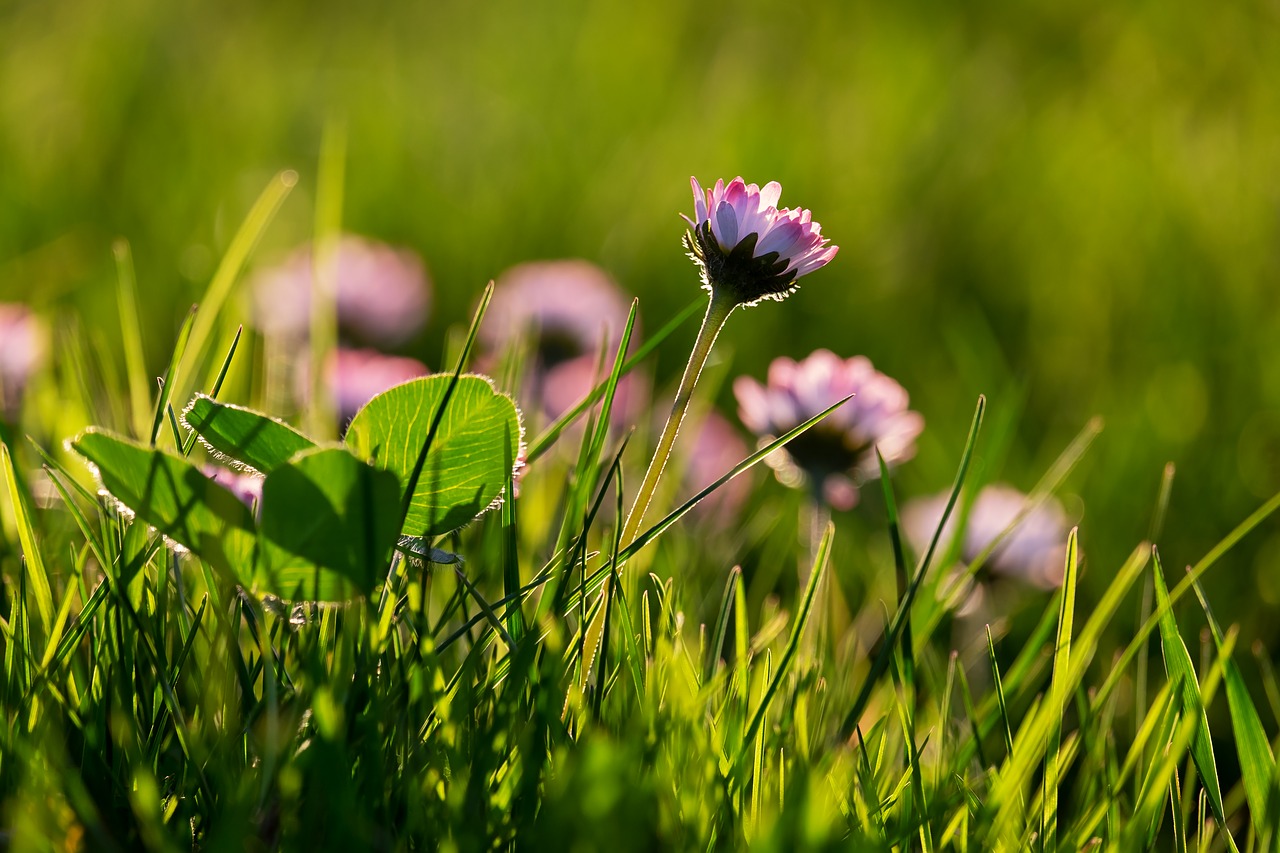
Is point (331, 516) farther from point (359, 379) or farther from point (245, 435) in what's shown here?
point (359, 379)

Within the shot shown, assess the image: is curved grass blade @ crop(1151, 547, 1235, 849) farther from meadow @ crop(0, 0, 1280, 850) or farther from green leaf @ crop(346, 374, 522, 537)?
green leaf @ crop(346, 374, 522, 537)

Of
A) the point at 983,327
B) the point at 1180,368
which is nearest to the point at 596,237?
the point at 983,327

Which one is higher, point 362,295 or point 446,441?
point 362,295

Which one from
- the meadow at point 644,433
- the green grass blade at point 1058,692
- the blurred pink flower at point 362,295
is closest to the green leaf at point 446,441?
the meadow at point 644,433

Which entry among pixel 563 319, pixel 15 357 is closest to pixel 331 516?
pixel 15 357

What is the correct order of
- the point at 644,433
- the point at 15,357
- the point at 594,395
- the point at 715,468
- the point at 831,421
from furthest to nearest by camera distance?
the point at 715,468, the point at 644,433, the point at 15,357, the point at 831,421, the point at 594,395

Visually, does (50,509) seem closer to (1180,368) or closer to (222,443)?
(222,443)

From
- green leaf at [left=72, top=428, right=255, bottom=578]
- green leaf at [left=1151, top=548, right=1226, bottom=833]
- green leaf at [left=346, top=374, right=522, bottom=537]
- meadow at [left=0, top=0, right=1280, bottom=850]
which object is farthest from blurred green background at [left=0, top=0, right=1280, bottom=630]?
green leaf at [left=72, top=428, right=255, bottom=578]
